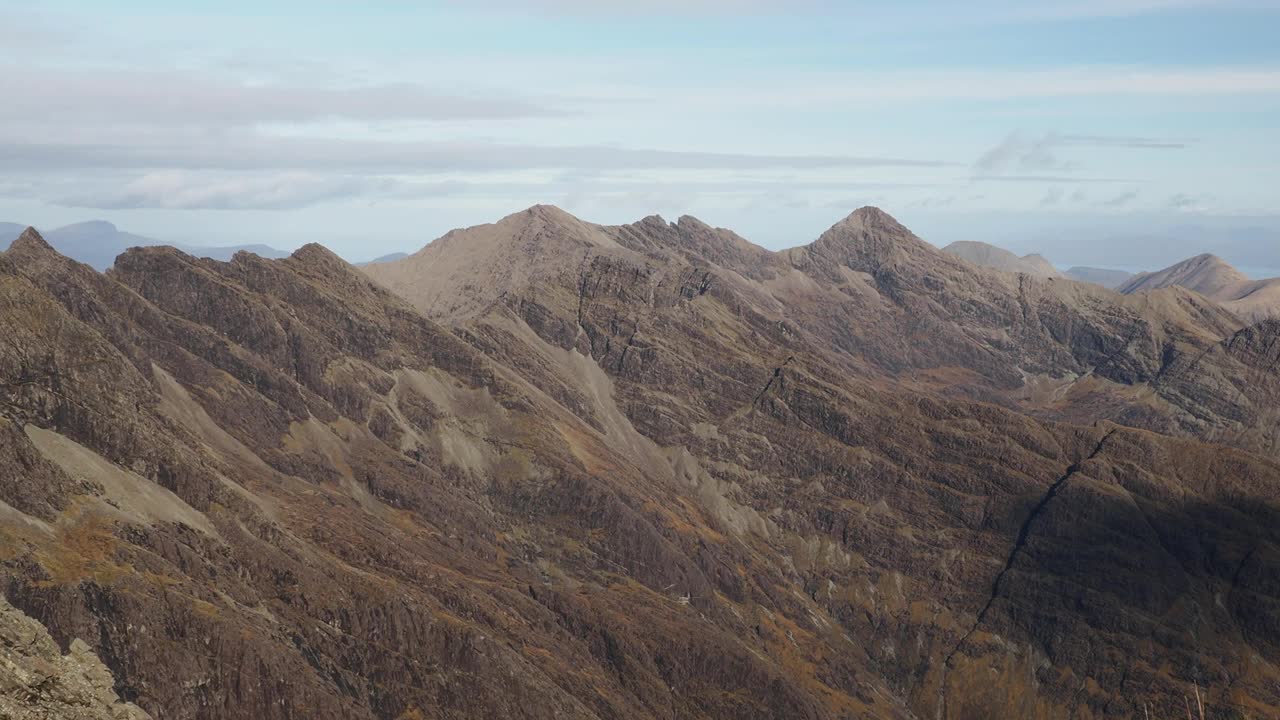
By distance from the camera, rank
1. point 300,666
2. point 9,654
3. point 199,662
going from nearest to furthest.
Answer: point 9,654, point 199,662, point 300,666

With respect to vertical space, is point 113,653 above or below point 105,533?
below

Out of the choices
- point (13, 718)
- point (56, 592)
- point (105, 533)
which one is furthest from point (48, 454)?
point (13, 718)

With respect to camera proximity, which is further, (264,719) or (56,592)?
(264,719)

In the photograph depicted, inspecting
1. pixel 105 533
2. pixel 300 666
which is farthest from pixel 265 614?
pixel 105 533

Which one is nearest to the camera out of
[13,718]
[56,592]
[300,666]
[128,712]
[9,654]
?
[13,718]

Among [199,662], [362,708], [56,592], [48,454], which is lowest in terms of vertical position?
[362,708]

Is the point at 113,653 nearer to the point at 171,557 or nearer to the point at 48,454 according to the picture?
the point at 171,557
